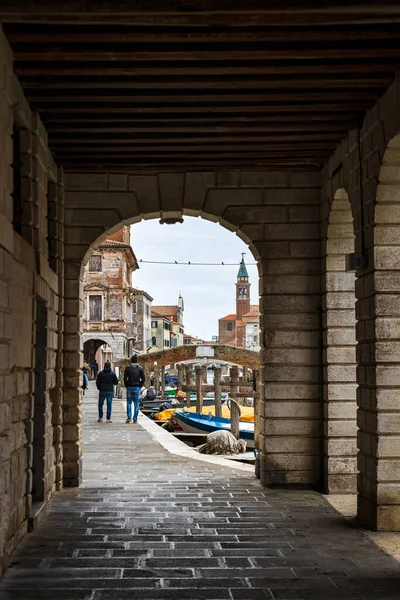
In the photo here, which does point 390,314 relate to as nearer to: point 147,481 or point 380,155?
point 380,155

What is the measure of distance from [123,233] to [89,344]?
7.61m

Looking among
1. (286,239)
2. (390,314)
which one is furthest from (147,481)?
(390,314)

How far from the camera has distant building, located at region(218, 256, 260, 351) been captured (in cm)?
9788

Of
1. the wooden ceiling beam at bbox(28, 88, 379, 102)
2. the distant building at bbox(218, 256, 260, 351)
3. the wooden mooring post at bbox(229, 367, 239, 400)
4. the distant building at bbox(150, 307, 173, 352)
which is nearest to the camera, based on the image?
the wooden ceiling beam at bbox(28, 88, 379, 102)

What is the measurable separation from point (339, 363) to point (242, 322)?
9455 cm

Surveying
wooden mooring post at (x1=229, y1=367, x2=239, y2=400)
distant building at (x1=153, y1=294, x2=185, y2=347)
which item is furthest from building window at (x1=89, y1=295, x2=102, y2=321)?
distant building at (x1=153, y1=294, x2=185, y2=347)

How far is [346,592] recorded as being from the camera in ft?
16.4

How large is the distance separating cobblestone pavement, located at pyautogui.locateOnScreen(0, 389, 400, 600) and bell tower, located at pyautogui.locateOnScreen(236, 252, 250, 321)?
9731 cm

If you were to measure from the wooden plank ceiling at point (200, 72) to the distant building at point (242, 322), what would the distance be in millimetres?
83185

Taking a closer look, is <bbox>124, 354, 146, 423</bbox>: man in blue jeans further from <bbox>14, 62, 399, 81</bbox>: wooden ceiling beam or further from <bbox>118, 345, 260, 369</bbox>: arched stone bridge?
<bbox>118, 345, 260, 369</bbox>: arched stone bridge

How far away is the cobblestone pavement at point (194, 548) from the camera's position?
16.6 ft

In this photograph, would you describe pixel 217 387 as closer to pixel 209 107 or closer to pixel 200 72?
pixel 209 107

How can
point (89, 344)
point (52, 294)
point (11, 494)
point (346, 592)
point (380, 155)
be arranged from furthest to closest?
point (89, 344)
point (52, 294)
point (380, 155)
point (11, 494)
point (346, 592)

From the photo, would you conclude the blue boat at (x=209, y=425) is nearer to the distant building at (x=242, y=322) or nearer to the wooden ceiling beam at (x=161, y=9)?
the wooden ceiling beam at (x=161, y=9)
